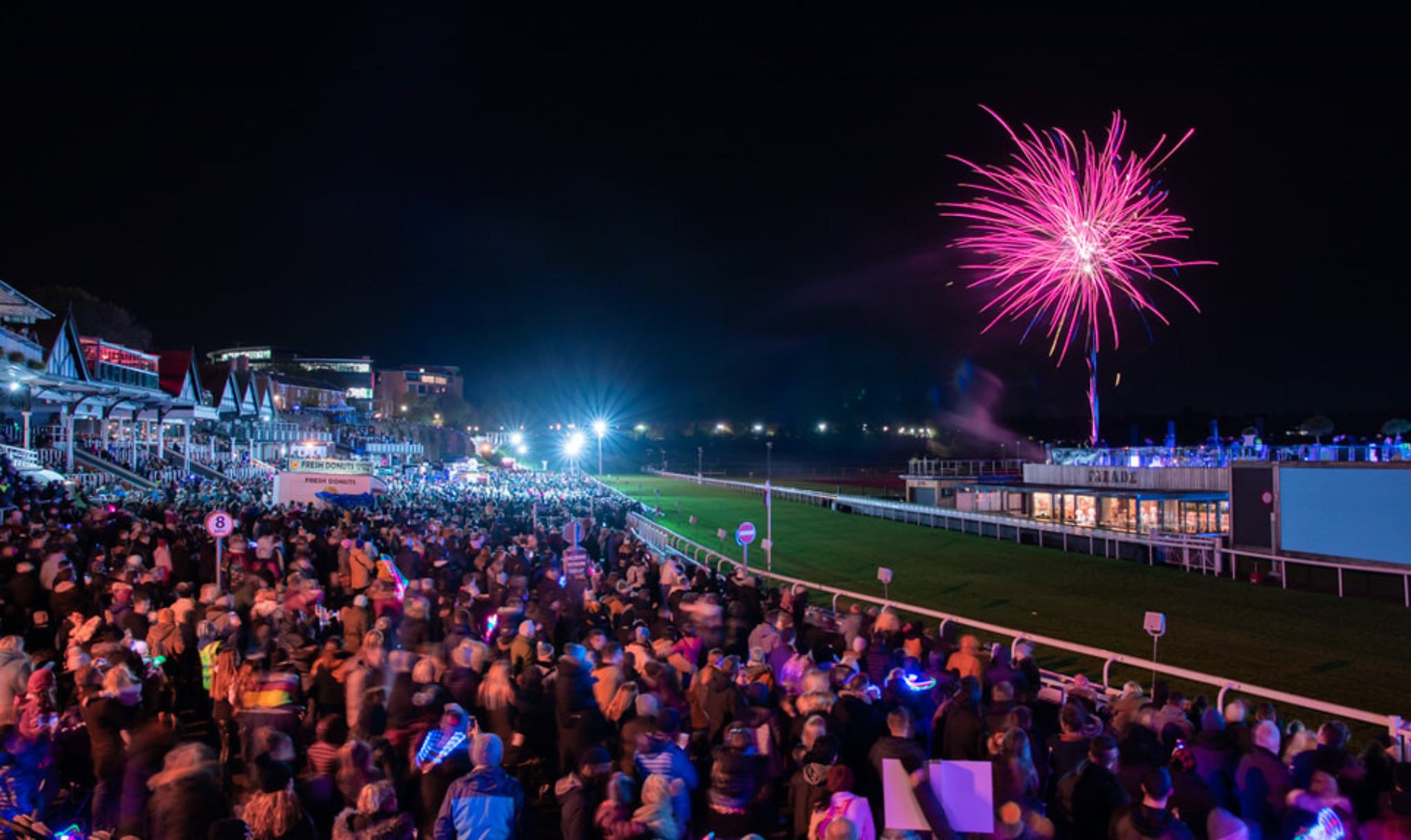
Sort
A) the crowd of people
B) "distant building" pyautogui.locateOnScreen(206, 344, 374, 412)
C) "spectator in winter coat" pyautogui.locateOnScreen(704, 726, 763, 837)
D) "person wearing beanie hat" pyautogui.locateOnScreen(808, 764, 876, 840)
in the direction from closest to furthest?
"person wearing beanie hat" pyautogui.locateOnScreen(808, 764, 876, 840) < the crowd of people < "spectator in winter coat" pyautogui.locateOnScreen(704, 726, 763, 837) < "distant building" pyautogui.locateOnScreen(206, 344, 374, 412)

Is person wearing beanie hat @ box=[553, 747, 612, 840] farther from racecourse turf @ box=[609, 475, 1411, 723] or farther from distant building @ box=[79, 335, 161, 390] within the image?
distant building @ box=[79, 335, 161, 390]

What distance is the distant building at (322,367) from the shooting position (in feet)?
381

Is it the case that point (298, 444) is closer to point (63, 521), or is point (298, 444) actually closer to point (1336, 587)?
point (63, 521)

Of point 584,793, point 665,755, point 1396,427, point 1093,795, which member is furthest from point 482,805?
point 1396,427

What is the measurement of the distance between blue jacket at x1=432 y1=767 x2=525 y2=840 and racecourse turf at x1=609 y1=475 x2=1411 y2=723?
10.4 metres

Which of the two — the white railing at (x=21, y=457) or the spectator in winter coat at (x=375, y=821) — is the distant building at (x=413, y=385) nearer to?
the white railing at (x=21, y=457)

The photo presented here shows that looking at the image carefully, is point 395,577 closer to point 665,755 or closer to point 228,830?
point 665,755

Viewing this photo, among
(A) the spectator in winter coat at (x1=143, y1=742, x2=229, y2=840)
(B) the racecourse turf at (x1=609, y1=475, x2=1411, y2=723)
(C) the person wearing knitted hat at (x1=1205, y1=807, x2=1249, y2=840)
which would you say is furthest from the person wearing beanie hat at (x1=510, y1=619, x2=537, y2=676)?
(B) the racecourse turf at (x1=609, y1=475, x2=1411, y2=723)

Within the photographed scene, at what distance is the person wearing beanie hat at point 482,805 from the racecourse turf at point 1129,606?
408 inches

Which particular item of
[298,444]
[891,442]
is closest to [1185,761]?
[298,444]

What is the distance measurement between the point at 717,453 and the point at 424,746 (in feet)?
362

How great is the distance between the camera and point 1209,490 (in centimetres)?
2673

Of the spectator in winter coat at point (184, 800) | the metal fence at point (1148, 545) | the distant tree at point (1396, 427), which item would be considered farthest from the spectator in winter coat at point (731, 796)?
the distant tree at point (1396, 427)

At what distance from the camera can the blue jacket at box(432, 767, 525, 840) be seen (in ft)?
13.6
